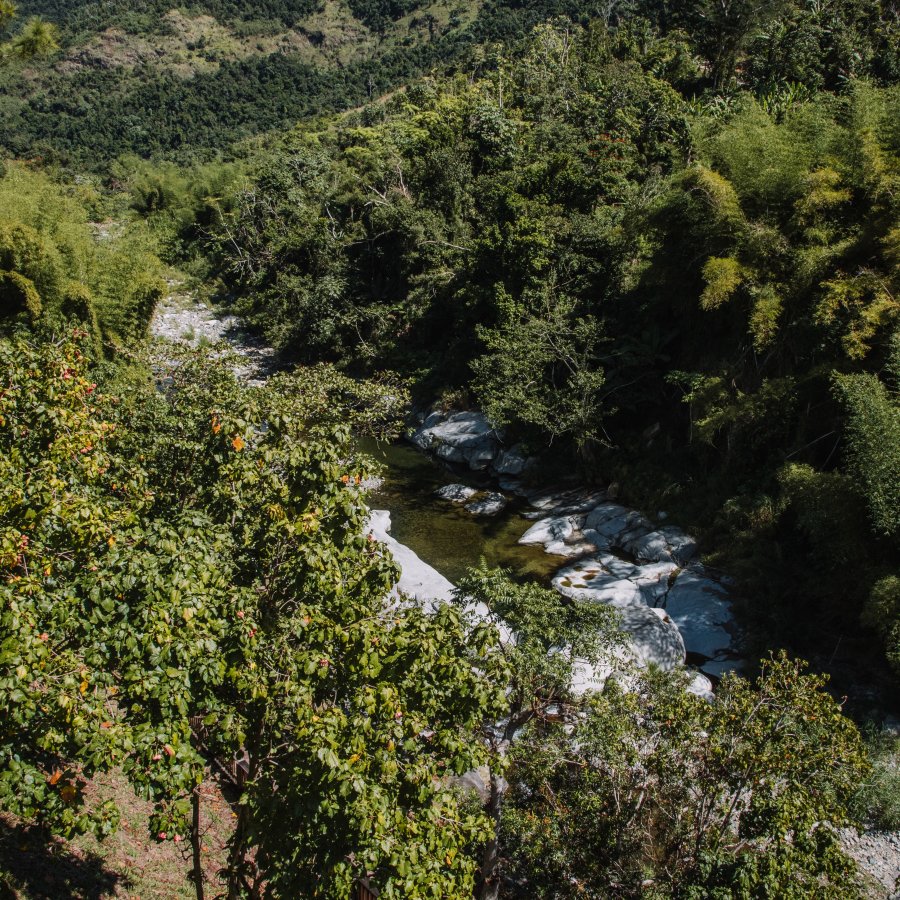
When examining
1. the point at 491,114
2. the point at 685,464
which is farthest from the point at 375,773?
the point at 491,114

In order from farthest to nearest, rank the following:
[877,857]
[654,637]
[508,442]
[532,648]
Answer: [508,442], [654,637], [877,857], [532,648]

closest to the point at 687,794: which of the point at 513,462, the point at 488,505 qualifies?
the point at 488,505

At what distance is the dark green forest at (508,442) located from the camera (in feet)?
13.9

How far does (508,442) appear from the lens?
2178 centimetres

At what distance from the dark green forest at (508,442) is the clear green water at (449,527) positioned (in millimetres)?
1738

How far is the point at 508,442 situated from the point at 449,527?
4904 mm

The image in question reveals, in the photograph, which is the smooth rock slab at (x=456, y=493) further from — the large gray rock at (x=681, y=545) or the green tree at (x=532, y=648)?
the green tree at (x=532, y=648)

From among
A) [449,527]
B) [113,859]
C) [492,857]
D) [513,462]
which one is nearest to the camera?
[113,859]

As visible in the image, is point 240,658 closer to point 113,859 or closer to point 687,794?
point 113,859

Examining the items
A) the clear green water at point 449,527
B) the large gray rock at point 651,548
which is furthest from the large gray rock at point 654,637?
the large gray rock at point 651,548

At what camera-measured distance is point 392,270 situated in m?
31.1

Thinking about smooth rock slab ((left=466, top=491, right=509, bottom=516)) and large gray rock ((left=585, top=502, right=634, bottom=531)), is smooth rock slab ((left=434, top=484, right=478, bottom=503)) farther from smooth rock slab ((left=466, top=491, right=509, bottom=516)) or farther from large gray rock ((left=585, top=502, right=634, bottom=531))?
large gray rock ((left=585, top=502, right=634, bottom=531))

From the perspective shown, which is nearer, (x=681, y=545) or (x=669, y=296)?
(x=681, y=545)

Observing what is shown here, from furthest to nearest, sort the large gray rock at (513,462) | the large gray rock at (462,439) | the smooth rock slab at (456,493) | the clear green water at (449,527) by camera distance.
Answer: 1. the large gray rock at (462,439)
2. the large gray rock at (513,462)
3. the smooth rock slab at (456,493)
4. the clear green water at (449,527)
